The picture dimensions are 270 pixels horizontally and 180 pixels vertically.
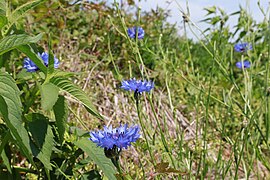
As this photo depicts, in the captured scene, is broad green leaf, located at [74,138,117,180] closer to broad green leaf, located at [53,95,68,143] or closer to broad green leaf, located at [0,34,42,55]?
broad green leaf, located at [53,95,68,143]

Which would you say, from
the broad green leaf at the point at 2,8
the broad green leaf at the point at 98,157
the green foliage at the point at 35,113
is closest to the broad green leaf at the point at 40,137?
the green foliage at the point at 35,113

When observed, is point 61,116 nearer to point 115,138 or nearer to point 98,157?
point 98,157

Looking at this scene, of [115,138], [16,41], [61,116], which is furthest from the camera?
[61,116]

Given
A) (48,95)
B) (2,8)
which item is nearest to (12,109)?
(48,95)

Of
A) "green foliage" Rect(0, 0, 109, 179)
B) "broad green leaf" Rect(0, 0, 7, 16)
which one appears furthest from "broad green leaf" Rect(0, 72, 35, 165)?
"broad green leaf" Rect(0, 0, 7, 16)

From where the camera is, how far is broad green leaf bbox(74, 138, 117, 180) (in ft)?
3.78

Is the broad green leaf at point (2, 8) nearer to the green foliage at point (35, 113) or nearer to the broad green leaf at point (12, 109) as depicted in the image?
the green foliage at point (35, 113)

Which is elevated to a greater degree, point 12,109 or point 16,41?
point 16,41

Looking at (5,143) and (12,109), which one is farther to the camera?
(5,143)

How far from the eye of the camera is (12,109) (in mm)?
967

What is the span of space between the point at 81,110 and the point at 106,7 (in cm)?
107

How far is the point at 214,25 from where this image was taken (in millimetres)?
2104

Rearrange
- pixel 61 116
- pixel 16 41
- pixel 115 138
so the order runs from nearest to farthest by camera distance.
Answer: pixel 115 138 < pixel 16 41 < pixel 61 116

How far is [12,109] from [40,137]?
0.58 ft
